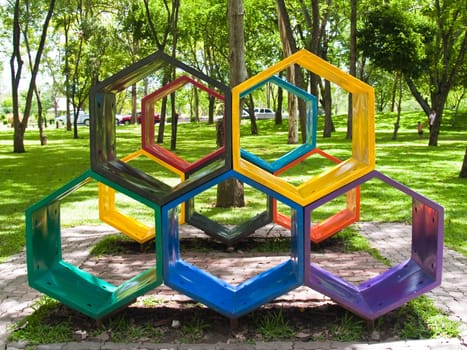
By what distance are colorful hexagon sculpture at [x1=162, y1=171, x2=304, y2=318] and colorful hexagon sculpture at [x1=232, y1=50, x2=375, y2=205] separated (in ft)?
0.35

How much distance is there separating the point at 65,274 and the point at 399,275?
9.24ft

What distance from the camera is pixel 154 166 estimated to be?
16.9 metres

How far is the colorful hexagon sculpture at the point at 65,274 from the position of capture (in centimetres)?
447

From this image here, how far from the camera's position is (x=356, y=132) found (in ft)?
16.3

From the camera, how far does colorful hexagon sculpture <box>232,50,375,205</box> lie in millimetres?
4328

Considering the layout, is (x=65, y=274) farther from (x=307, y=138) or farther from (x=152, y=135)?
(x=307, y=138)

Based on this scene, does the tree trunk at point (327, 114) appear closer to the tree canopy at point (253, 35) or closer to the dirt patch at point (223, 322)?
the tree canopy at point (253, 35)

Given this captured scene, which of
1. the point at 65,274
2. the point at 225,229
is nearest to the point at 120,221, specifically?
the point at 225,229

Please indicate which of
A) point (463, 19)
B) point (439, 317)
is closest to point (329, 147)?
point (463, 19)

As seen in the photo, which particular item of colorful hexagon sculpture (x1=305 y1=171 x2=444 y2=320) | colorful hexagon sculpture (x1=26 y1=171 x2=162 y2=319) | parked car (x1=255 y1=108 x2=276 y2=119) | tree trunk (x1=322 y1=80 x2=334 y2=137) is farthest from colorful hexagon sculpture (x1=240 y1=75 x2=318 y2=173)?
parked car (x1=255 y1=108 x2=276 y2=119)

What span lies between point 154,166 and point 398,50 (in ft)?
42.5

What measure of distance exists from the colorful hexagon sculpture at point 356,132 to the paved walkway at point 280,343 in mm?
1127

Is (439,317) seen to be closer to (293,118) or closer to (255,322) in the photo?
(255,322)

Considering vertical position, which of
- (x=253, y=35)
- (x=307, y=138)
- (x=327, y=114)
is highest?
(x=253, y=35)
